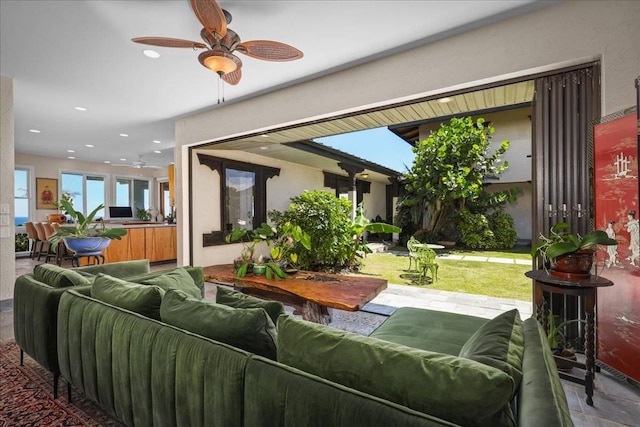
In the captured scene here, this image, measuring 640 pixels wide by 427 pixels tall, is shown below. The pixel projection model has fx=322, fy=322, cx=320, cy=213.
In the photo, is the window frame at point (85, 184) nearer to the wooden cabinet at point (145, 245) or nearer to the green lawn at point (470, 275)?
the wooden cabinet at point (145, 245)

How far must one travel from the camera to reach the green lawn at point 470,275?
4.95 meters

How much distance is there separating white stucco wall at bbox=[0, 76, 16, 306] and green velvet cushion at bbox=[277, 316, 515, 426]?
4.47m

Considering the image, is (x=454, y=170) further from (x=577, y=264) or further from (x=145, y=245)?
A: (x=145, y=245)

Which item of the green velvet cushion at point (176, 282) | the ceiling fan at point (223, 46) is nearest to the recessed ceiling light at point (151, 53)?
the ceiling fan at point (223, 46)

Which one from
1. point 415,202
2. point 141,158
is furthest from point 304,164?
point 141,158

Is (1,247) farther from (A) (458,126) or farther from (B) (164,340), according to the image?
(A) (458,126)

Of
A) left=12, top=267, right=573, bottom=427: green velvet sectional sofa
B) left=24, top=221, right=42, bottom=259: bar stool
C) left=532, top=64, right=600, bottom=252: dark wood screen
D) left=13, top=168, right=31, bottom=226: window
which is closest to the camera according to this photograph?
left=12, top=267, right=573, bottom=427: green velvet sectional sofa

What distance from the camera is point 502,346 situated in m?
1.10

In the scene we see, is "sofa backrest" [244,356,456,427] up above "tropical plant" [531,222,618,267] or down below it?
below

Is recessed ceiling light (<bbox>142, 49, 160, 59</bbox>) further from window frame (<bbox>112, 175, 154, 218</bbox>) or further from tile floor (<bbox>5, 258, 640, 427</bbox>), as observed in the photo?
window frame (<bbox>112, 175, 154, 218</bbox>)

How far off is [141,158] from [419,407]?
33.3 ft

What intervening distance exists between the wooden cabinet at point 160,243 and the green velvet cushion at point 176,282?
16.5ft

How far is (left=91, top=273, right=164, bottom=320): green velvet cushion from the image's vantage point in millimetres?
1693

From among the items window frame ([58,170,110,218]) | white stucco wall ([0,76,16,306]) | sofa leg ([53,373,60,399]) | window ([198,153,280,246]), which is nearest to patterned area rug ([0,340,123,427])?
sofa leg ([53,373,60,399])
